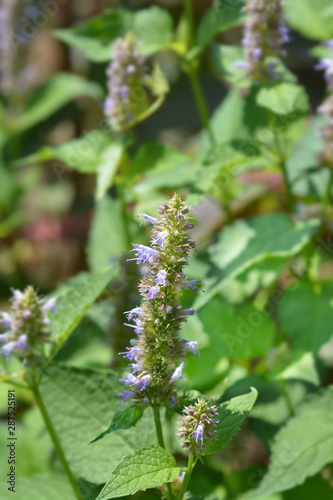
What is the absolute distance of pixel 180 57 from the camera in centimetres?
240

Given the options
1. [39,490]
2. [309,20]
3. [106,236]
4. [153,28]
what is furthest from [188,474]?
[309,20]

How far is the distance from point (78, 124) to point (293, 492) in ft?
9.25

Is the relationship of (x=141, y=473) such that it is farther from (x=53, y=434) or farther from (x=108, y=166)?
(x=108, y=166)

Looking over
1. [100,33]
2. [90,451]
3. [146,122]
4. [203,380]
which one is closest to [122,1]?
[146,122]

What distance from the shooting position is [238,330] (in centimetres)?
205

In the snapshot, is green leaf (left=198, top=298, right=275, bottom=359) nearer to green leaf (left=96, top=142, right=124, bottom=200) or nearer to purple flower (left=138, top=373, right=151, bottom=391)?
green leaf (left=96, top=142, right=124, bottom=200)

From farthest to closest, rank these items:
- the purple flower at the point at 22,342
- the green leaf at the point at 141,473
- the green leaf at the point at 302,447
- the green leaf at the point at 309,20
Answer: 1. the green leaf at the point at 309,20
2. the green leaf at the point at 302,447
3. the purple flower at the point at 22,342
4. the green leaf at the point at 141,473

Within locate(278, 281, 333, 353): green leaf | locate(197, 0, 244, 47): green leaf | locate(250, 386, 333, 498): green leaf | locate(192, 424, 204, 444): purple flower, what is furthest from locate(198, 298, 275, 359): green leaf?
locate(197, 0, 244, 47): green leaf

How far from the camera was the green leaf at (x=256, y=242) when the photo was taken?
193cm

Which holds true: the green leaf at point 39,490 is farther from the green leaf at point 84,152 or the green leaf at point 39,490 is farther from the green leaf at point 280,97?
the green leaf at point 280,97

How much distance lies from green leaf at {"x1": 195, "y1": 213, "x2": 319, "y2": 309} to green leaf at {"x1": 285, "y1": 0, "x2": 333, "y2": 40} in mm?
840

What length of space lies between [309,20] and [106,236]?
123cm

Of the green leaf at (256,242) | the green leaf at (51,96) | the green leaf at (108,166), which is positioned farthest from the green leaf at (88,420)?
the green leaf at (51,96)

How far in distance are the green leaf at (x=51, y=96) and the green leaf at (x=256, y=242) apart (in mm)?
1740
